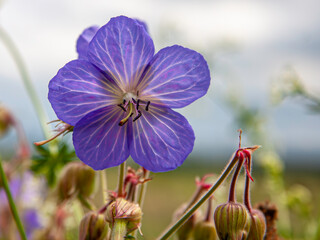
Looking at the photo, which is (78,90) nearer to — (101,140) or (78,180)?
(101,140)

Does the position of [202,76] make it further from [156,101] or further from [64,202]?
[64,202]

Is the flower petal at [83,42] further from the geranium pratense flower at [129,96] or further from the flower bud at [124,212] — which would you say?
the flower bud at [124,212]

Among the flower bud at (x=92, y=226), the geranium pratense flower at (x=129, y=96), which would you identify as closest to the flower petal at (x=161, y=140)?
the geranium pratense flower at (x=129, y=96)

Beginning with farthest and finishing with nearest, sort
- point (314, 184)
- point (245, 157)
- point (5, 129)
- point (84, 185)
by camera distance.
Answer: point (314, 184)
point (5, 129)
point (84, 185)
point (245, 157)

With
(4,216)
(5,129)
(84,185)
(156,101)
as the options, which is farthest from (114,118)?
(4,216)

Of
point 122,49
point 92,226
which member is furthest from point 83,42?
point 92,226
